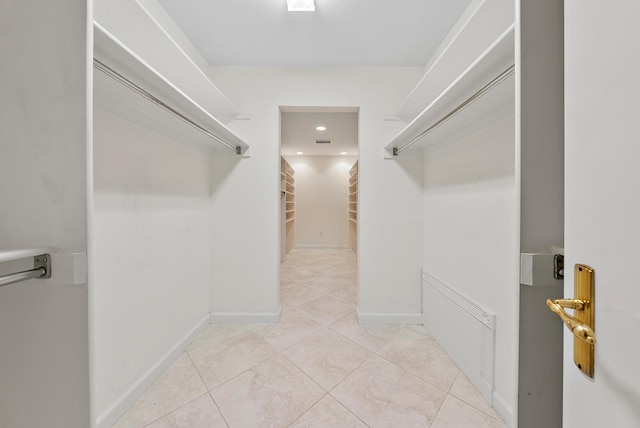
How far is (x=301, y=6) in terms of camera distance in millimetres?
1498

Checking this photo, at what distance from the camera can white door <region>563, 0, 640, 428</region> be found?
33cm

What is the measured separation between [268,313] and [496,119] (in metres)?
2.25

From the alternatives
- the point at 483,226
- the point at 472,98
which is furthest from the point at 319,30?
the point at 483,226

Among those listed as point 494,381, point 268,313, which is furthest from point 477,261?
point 268,313

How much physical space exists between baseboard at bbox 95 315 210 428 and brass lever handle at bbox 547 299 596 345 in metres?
1.62

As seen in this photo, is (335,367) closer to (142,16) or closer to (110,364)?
(110,364)

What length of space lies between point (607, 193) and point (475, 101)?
952 millimetres

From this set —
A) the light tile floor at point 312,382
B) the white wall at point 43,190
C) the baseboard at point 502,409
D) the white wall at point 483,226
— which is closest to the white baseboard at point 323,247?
the light tile floor at point 312,382

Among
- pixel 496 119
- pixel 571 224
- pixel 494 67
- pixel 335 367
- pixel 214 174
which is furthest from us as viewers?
pixel 214 174

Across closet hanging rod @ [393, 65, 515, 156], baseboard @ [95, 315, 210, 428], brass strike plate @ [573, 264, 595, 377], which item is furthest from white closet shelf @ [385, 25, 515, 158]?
baseboard @ [95, 315, 210, 428]

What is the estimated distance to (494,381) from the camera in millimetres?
1226

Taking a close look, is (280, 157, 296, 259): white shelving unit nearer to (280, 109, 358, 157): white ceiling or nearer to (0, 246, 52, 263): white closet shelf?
(280, 109, 358, 157): white ceiling

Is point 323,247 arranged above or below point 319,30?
below

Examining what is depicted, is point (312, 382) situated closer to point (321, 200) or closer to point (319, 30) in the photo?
point (319, 30)
